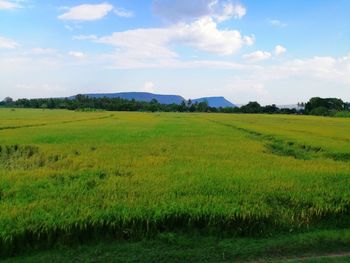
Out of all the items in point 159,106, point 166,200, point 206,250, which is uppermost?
point 159,106

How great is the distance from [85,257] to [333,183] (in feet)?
20.5

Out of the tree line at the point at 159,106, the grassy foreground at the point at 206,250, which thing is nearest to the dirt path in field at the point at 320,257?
the grassy foreground at the point at 206,250

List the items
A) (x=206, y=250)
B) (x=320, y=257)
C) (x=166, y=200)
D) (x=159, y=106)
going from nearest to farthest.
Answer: (x=320, y=257) → (x=206, y=250) → (x=166, y=200) → (x=159, y=106)

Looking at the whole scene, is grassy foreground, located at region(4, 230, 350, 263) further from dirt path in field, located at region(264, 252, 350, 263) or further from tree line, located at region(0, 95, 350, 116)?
tree line, located at region(0, 95, 350, 116)

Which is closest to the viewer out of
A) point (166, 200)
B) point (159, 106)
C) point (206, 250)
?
point (206, 250)

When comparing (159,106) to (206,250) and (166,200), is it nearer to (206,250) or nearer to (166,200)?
(166,200)

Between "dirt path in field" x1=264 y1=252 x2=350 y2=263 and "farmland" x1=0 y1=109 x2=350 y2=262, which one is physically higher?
"farmland" x1=0 y1=109 x2=350 y2=262

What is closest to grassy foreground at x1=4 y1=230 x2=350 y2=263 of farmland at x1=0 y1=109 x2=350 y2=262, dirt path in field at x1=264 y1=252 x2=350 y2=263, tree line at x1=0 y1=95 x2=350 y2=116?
dirt path in field at x1=264 y1=252 x2=350 y2=263

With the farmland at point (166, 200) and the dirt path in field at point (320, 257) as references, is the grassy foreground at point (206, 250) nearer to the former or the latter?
the dirt path in field at point (320, 257)

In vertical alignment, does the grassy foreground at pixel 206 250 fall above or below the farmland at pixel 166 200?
below

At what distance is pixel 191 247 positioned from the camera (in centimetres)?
569

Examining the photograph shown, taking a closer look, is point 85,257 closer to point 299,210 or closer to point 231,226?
point 231,226

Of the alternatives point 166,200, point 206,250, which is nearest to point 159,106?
point 166,200

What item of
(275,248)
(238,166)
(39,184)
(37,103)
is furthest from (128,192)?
(37,103)
